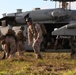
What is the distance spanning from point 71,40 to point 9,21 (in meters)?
7.91

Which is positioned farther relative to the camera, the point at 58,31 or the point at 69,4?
the point at 69,4

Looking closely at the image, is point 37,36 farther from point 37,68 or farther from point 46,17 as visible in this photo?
point 46,17

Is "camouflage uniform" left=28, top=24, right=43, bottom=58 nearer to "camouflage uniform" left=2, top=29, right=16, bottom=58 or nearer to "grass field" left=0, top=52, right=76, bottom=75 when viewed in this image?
"camouflage uniform" left=2, top=29, right=16, bottom=58

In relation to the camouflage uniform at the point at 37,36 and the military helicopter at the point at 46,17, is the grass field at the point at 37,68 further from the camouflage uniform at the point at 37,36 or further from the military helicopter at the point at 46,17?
the military helicopter at the point at 46,17

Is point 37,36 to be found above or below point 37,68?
above

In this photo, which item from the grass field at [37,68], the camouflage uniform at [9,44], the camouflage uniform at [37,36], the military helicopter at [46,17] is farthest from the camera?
the military helicopter at [46,17]

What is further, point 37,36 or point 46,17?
point 46,17

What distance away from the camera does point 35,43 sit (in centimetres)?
1453

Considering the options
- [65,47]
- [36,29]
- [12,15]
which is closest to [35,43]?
[36,29]

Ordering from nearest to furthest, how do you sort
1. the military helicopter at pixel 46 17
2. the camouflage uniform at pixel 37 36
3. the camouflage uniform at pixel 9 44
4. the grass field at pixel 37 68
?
the grass field at pixel 37 68
the camouflage uniform at pixel 37 36
the camouflage uniform at pixel 9 44
the military helicopter at pixel 46 17

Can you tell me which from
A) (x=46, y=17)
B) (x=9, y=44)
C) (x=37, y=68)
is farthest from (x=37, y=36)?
(x=46, y=17)

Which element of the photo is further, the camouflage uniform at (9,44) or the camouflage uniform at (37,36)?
the camouflage uniform at (9,44)

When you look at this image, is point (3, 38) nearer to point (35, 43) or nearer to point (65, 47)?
point (35, 43)

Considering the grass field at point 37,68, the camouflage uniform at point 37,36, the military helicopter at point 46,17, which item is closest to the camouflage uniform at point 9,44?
the camouflage uniform at point 37,36
